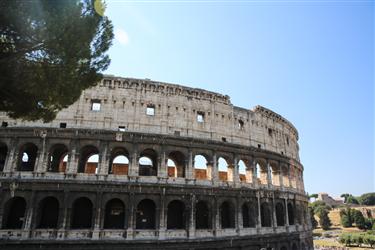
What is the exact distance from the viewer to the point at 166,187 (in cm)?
1680

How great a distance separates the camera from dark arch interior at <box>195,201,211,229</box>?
1873 centimetres

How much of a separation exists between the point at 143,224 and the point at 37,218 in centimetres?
624

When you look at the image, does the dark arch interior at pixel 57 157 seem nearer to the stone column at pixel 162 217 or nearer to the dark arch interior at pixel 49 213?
the dark arch interior at pixel 49 213

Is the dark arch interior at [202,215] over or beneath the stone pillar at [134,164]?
beneath

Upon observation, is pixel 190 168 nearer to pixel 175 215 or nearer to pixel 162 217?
pixel 175 215

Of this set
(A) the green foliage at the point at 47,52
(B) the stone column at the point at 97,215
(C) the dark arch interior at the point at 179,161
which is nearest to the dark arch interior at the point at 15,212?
(B) the stone column at the point at 97,215

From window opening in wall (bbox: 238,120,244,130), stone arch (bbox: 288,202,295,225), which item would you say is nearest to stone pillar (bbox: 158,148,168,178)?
window opening in wall (bbox: 238,120,244,130)

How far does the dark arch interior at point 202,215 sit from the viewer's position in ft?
61.5

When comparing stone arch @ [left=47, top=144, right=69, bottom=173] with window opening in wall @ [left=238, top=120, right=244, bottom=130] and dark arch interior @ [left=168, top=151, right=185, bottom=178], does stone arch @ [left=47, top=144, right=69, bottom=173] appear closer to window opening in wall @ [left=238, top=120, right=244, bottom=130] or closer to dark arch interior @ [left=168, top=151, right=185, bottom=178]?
dark arch interior @ [left=168, top=151, right=185, bottom=178]

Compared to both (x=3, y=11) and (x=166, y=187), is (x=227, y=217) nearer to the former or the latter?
(x=166, y=187)

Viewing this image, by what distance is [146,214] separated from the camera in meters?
17.3

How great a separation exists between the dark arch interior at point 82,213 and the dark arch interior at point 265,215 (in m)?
13.3

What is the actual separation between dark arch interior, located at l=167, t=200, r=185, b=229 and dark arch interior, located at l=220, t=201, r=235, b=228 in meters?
3.32

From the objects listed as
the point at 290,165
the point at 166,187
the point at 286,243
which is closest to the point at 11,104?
the point at 166,187
